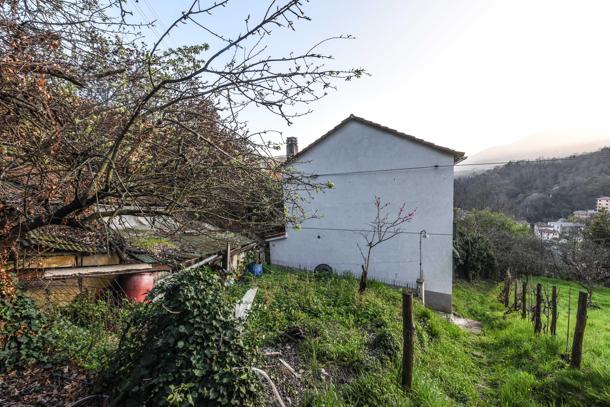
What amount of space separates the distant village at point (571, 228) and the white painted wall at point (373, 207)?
47.9ft

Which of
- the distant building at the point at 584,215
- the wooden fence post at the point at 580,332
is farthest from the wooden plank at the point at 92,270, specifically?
the distant building at the point at 584,215

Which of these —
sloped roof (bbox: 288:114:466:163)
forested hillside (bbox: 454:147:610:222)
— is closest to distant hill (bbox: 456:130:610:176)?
forested hillside (bbox: 454:147:610:222)

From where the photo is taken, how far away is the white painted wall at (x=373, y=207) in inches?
431

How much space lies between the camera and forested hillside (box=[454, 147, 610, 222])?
25484 millimetres

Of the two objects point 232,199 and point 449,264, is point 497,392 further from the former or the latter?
point 449,264

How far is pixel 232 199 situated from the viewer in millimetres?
3809

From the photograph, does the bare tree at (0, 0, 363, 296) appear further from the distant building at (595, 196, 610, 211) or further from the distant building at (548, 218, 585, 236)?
the distant building at (595, 196, 610, 211)

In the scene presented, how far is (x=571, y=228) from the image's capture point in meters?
20.2

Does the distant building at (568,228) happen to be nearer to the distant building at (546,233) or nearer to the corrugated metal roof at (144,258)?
the distant building at (546,233)

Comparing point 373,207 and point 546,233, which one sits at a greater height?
point 373,207

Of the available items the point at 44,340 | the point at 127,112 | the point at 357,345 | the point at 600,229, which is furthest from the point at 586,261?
the point at 44,340

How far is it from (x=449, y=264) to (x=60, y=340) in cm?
1120

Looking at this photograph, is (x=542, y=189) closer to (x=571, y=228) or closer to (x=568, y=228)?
(x=568, y=228)

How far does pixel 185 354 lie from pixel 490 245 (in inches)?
788
